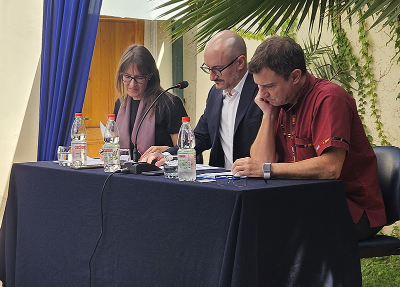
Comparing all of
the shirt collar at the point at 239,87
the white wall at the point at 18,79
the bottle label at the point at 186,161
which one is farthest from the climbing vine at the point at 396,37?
the white wall at the point at 18,79

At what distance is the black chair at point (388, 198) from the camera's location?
1967mm

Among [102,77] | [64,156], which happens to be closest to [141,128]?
[64,156]

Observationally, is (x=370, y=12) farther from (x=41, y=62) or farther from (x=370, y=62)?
(x=41, y=62)

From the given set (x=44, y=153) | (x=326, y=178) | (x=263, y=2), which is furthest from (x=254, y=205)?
(x=44, y=153)

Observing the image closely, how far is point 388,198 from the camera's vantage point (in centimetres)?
208

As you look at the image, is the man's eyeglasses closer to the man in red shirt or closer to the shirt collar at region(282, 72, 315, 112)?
the man in red shirt

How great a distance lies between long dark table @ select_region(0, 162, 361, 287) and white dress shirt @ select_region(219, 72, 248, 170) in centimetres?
75

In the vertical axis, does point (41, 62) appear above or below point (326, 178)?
above

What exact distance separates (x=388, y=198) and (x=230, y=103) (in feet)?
3.09

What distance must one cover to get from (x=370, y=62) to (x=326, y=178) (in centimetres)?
202

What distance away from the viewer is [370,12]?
5.61 feet

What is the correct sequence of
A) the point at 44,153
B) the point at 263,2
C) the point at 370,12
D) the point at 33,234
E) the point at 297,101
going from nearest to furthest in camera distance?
the point at 370,12
the point at 263,2
the point at 297,101
the point at 33,234
the point at 44,153

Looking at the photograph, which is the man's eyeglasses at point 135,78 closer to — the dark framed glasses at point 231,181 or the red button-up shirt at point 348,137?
the red button-up shirt at point 348,137

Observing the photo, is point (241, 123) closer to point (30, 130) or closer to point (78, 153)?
point (78, 153)
